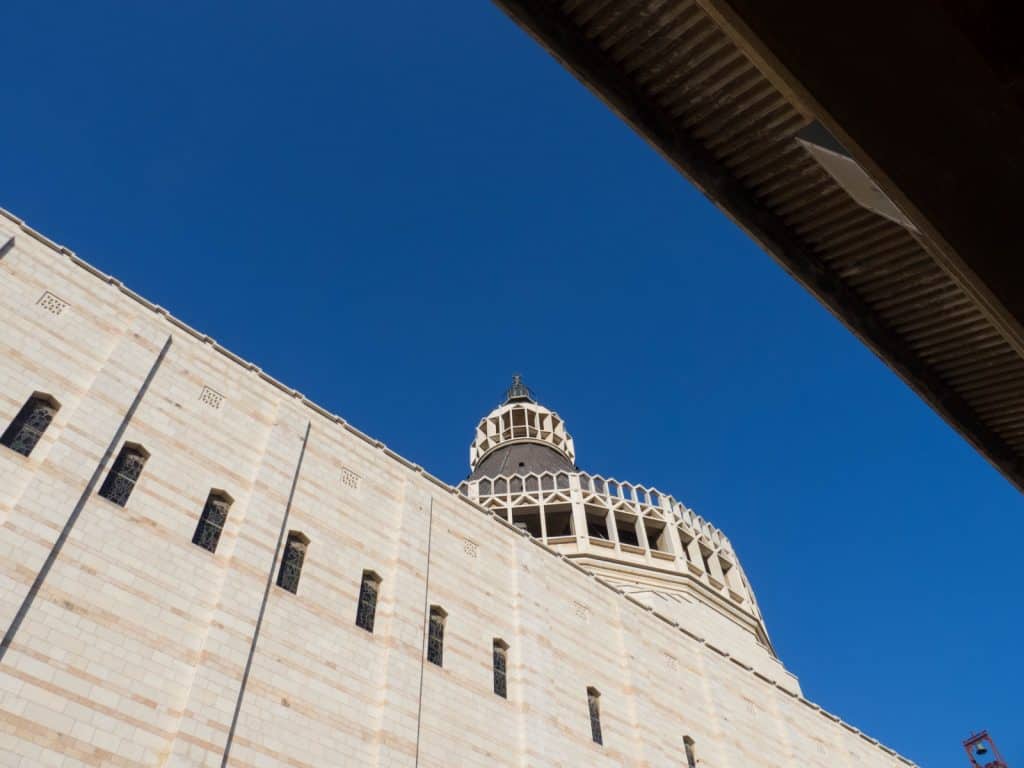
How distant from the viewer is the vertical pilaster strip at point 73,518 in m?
10.8

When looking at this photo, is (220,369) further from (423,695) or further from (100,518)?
(423,695)

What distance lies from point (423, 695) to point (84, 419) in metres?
8.20

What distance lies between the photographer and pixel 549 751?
16438mm

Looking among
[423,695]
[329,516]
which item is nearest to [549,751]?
[423,695]

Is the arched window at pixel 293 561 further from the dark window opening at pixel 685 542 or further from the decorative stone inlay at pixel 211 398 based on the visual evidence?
the dark window opening at pixel 685 542

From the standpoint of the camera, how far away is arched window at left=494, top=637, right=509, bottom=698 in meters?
17.0

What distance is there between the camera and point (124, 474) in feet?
45.2

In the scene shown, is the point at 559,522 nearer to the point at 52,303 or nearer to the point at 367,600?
the point at 367,600

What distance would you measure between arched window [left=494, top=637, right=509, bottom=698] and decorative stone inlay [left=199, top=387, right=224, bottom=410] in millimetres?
8262

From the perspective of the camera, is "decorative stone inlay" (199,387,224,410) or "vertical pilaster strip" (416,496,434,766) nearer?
"vertical pilaster strip" (416,496,434,766)

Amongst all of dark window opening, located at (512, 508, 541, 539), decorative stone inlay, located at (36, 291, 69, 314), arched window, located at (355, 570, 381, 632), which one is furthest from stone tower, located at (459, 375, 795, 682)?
decorative stone inlay, located at (36, 291, 69, 314)

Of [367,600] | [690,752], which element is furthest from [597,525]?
[367,600]

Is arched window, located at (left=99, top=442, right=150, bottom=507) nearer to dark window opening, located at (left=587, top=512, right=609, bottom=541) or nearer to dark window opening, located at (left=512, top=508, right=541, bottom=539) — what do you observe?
dark window opening, located at (left=512, top=508, right=541, bottom=539)

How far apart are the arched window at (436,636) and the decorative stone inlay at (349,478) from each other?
3.38 metres
